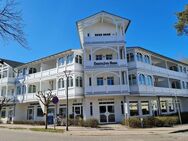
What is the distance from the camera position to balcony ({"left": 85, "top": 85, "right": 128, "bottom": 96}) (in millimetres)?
25594

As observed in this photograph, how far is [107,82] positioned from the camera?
91.6ft

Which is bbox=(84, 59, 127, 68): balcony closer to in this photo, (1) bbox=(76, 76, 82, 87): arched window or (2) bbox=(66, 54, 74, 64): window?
(1) bbox=(76, 76, 82, 87): arched window

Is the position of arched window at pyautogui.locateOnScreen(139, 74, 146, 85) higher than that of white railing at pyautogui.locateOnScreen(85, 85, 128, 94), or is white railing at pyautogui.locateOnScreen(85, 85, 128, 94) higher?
arched window at pyautogui.locateOnScreen(139, 74, 146, 85)

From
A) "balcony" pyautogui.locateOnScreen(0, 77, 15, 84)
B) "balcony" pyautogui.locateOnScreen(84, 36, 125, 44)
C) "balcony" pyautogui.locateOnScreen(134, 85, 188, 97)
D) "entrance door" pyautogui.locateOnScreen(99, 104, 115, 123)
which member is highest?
"balcony" pyautogui.locateOnScreen(84, 36, 125, 44)

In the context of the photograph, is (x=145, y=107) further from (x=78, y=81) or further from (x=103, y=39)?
(x=103, y=39)

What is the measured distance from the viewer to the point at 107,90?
2572 cm

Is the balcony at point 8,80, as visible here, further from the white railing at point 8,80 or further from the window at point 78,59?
the window at point 78,59

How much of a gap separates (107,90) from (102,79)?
2714 mm

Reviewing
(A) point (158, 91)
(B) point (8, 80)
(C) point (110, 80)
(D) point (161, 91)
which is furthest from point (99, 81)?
(B) point (8, 80)

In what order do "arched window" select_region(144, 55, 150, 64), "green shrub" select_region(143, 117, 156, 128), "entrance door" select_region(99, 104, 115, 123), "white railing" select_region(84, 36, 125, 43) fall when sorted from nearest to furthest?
1. "green shrub" select_region(143, 117, 156, 128)
2. "entrance door" select_region(99, 104, 115, 123)
3. "white railing" select_region(84, 36, 125, 43)
4. "arched window" select_region(144, 55, 150, 64)

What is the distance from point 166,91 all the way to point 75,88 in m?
14.4

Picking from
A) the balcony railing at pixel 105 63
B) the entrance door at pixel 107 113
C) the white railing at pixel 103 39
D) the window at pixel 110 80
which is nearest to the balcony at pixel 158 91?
the window at pixel 110 80

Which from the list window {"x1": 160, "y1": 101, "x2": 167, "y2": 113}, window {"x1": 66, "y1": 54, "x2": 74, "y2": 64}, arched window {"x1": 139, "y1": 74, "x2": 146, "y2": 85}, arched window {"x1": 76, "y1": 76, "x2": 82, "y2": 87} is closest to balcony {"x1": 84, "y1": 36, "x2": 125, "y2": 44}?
window {"x1": 66, "y1": 54, "x2": 74, "y2": 64}

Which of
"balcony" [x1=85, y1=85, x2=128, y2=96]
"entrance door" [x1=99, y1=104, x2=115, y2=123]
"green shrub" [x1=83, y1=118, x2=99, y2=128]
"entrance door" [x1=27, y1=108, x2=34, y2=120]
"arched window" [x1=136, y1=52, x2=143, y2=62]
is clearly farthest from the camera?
"entrance door" [x1=27, y1=108, x2=34, y2=120]
